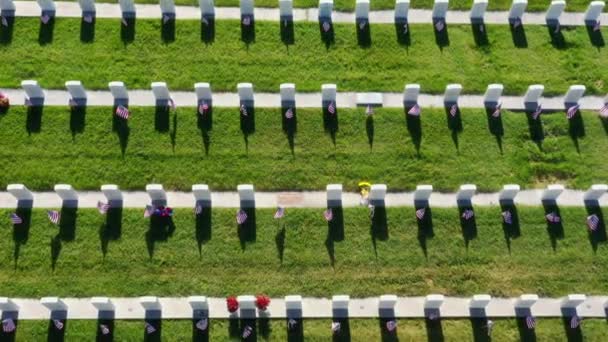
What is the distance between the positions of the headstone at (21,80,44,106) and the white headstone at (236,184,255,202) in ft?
28.7

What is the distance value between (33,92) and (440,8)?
55.5 feet

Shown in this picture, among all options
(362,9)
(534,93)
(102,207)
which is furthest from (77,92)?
(534,93)

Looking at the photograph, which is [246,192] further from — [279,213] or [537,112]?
[537,112]

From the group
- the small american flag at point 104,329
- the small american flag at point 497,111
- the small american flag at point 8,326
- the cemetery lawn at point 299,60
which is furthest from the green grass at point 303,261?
the cemetery lawn at point 299,60

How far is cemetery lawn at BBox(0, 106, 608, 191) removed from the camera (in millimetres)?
22797

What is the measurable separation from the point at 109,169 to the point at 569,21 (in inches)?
794

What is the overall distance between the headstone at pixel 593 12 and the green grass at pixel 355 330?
12943 mm

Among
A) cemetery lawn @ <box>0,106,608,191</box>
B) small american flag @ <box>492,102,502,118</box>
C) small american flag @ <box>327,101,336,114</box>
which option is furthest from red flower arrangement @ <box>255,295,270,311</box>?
small american flag @ <box>492,102,502,118</box>

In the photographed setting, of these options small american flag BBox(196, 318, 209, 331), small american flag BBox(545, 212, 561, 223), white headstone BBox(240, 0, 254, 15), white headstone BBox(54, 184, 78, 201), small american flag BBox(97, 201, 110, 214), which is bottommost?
small american flag BBox(196, 318, 209, 331)

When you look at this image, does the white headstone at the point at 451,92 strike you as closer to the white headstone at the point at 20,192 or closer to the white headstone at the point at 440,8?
the white headstone at the point at 440,8

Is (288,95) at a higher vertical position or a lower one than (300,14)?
lower

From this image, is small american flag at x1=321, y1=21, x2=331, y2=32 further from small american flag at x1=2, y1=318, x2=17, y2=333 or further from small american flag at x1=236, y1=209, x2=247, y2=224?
small american flag at x1=2, y1=318, x2=17, y2=333

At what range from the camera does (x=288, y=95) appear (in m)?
24.0

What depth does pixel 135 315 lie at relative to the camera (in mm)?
20750
